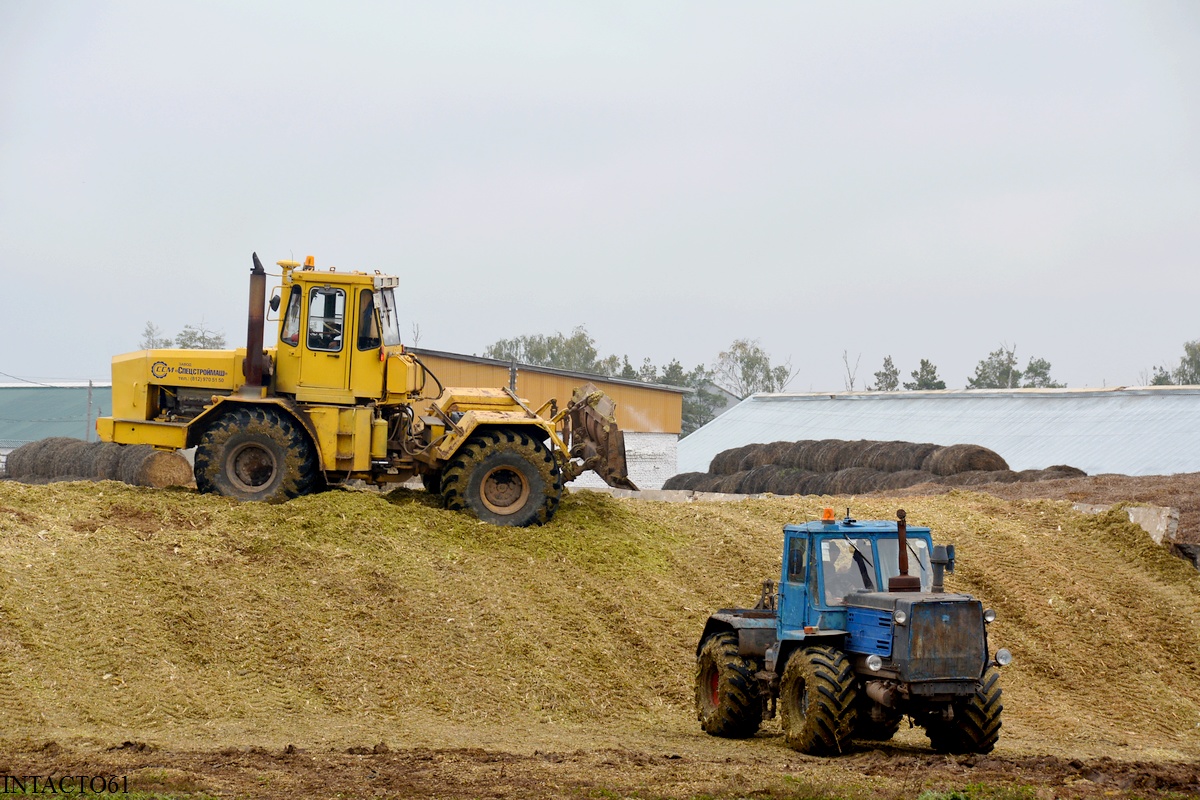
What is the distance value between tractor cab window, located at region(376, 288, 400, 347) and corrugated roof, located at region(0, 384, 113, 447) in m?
33.6

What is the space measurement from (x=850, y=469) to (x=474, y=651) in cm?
1765

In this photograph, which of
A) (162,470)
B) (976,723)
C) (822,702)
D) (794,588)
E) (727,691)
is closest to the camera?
(822,702)

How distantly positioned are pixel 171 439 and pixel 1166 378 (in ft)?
230

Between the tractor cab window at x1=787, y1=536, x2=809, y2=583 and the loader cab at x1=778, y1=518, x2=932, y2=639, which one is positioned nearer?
the loader cab at x1=778, y1=518, x2=932, y2=639

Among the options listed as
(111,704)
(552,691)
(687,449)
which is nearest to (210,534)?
(111,704)

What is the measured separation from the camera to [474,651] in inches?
477

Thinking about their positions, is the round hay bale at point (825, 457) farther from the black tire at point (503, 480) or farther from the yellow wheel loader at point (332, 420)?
the black tire at point (503, 480)

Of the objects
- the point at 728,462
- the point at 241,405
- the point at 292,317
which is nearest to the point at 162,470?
the point at 241,405

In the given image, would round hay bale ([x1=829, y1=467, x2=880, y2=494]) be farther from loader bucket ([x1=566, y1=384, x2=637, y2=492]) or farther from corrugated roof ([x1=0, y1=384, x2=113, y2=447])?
corrugated roof ([x1=0, y1=384, x2=113, y2=447])

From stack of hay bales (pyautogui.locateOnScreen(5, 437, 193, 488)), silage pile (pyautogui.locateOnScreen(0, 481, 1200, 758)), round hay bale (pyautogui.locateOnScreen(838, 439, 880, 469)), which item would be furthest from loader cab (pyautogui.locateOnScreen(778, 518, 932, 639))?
round hay bale (pyautogui.locateOnScreen(838, 439, 880, 469))

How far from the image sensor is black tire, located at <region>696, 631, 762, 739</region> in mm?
10398

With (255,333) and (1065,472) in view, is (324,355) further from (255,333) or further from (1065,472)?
(1065,472)

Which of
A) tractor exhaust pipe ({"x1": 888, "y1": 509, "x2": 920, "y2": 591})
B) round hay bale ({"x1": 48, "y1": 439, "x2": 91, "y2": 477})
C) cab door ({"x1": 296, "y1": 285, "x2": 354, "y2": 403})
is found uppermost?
cab door ({"x1": 296, "y1": 285, "x2": 354, "y2": 403})

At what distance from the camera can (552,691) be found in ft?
38.6
